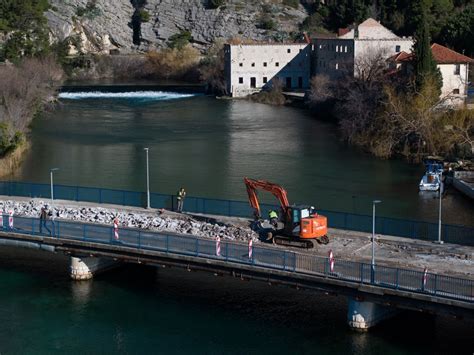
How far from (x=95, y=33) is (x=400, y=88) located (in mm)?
68385

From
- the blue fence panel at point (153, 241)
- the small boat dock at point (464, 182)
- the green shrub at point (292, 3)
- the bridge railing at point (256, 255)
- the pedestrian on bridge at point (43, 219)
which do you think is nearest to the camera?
the bridge railing at point (256, 255)

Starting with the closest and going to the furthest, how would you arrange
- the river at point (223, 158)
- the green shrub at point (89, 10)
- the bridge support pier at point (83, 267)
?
the bridge support pier at point (83, 267), the river at point (223, 158), the green shrub at point (89, 10)

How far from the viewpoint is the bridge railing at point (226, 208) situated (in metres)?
34.5

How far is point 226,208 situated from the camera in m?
38.0

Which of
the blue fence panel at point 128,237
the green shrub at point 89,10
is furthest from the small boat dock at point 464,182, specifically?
the green shrub at point 89,10

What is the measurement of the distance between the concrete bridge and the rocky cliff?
8435cm

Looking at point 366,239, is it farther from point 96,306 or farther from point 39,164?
A: point 39,164

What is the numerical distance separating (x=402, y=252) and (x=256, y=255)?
467 centimetres

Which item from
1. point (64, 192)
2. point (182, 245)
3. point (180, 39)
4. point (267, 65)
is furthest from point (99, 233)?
point (180, 39)

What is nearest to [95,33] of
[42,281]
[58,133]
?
[58,133]

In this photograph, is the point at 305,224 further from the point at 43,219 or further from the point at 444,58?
the point at 444,58

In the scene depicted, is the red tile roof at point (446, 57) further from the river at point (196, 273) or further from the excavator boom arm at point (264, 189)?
the excavator boom arm at point (264, 189)

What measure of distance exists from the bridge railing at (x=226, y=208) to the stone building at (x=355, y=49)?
34.9 m

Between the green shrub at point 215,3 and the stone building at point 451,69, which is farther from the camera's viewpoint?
the green shrub at point 215,3
